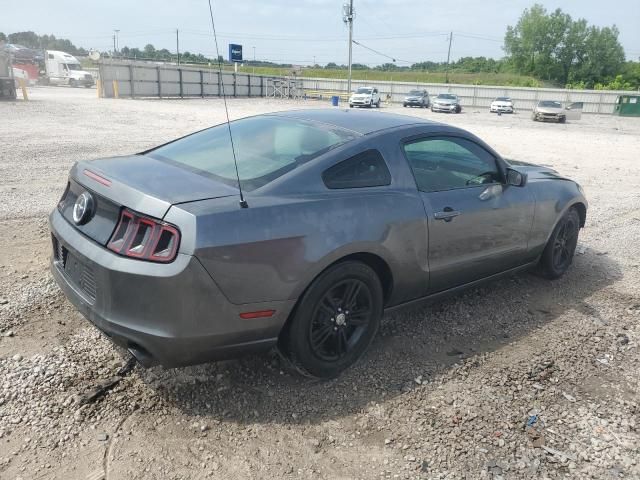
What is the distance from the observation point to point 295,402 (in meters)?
2.98

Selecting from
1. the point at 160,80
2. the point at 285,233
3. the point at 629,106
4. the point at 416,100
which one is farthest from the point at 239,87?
the point at 285,233

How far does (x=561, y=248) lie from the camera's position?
502cm

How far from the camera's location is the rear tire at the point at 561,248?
4.84 metres

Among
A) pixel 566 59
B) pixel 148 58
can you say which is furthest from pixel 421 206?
pixel 566 59

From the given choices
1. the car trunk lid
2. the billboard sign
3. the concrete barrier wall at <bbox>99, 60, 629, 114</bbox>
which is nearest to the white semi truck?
the concrete barrier wall at <bbox>99, 60, 629, 114</bbox>

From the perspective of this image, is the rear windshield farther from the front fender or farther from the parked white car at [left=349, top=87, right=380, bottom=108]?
the parked white car at [left=349, top=87, right=380, bottom=108]

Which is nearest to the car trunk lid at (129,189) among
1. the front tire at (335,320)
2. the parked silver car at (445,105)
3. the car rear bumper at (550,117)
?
the front tire at (335,320)

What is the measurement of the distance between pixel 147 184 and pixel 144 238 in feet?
1.23

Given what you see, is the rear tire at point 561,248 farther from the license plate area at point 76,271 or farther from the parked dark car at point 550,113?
the parked dark car at point 550,113

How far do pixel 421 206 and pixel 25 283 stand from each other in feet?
10.5

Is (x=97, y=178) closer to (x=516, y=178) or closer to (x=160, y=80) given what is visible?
(x=516, y=178)

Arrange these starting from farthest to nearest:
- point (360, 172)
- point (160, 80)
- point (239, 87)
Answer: point (239, 87)
point (160, 80)
point (360, 172)

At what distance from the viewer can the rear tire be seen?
4.84 meters

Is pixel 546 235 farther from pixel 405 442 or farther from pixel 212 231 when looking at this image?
pixel 212 231
